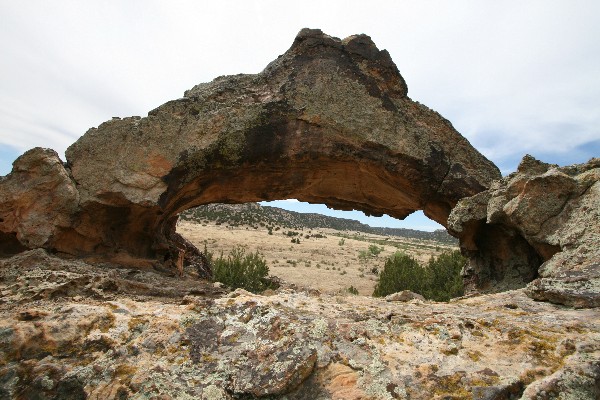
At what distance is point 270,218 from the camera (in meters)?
71.0

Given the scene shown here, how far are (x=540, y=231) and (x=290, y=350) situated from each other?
4.52m

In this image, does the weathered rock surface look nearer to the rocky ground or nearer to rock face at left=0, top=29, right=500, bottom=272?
rock face at left=0, top=29, right=500, bottom=272

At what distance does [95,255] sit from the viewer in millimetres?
7988

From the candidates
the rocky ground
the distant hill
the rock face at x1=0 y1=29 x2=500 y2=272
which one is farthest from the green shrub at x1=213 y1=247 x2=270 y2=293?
the distant hill

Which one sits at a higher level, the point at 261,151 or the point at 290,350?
the point at 261,151

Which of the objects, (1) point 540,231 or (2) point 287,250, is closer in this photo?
(1) point 540,231

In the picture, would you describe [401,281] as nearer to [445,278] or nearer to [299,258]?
[445,278]

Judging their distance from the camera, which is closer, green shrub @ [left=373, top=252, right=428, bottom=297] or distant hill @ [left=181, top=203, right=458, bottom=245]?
green shrub @ [left=373, top=252, right=428, bottom=297]

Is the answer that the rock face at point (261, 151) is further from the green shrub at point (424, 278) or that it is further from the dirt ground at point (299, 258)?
the dirt ground at point (299, 258)

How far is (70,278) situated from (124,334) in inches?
74.3

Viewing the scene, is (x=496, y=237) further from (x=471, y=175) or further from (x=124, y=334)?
(x=124, y=334)

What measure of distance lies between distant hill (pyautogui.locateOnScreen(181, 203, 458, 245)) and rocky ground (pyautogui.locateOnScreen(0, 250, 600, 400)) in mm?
33225

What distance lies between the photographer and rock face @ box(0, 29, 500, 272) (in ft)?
25.4

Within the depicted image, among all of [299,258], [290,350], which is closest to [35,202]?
[290,350]
